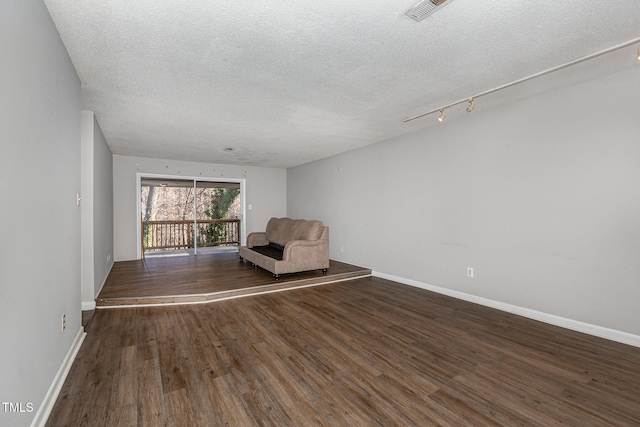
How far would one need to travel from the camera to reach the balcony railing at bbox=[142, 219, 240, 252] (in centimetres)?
712

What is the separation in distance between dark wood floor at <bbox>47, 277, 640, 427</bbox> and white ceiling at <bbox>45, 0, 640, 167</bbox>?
2416mm

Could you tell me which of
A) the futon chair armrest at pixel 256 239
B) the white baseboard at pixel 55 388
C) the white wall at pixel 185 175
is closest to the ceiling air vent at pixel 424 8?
the white baseboard at pixel 55 388

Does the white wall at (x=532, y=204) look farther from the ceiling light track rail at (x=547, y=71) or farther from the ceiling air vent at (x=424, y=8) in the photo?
the ceiling air vent at (x=424, y=8)

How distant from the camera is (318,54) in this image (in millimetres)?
2203

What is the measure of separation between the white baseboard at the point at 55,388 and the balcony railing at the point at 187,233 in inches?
194

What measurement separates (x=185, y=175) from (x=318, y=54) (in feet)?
18.5

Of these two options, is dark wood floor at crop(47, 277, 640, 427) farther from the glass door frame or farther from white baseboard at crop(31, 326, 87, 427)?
the glass door frame

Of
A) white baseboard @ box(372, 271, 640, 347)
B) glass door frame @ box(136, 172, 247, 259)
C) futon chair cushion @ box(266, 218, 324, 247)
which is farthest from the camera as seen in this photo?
glass door frame @ box(136, 172, 247, 259)

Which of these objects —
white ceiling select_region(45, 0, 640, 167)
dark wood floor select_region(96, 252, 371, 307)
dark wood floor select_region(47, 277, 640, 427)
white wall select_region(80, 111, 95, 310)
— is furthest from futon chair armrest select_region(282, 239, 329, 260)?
white wall select_region(80, 111, 95, 310)

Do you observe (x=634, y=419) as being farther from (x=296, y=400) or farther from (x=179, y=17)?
(x=179, y=17)

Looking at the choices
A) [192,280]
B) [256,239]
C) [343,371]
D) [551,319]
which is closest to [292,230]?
[256,239]

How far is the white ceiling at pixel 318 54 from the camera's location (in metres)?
1.74

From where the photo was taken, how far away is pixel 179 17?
1.77m

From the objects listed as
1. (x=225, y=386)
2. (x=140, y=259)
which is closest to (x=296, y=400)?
(x=225, y=386)
